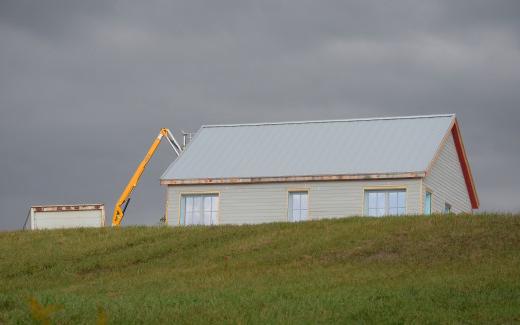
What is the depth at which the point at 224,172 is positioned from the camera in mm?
40938

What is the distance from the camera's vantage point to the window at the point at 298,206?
39.5 metres

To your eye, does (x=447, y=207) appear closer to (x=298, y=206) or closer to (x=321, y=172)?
(x=321, y=172)

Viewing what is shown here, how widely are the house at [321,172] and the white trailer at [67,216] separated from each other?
3.26 metres

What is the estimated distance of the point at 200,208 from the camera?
4097 cm

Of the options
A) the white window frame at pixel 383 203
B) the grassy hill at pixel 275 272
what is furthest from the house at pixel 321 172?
the grassy hill at pixel 275 272

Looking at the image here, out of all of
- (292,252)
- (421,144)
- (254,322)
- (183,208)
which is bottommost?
(254,322)

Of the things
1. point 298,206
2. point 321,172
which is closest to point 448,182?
point 321,172

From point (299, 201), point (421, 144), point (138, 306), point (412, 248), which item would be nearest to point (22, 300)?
point (138, 306)

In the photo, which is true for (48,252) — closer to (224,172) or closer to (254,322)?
(224,172)

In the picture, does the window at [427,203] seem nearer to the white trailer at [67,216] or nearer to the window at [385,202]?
the window at [385,202]

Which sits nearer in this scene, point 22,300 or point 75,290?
point 22,300

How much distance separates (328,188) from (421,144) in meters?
4.43

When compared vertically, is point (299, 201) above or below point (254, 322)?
above

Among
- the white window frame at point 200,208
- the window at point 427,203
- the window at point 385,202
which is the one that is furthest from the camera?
the white window frame at point 200,208
